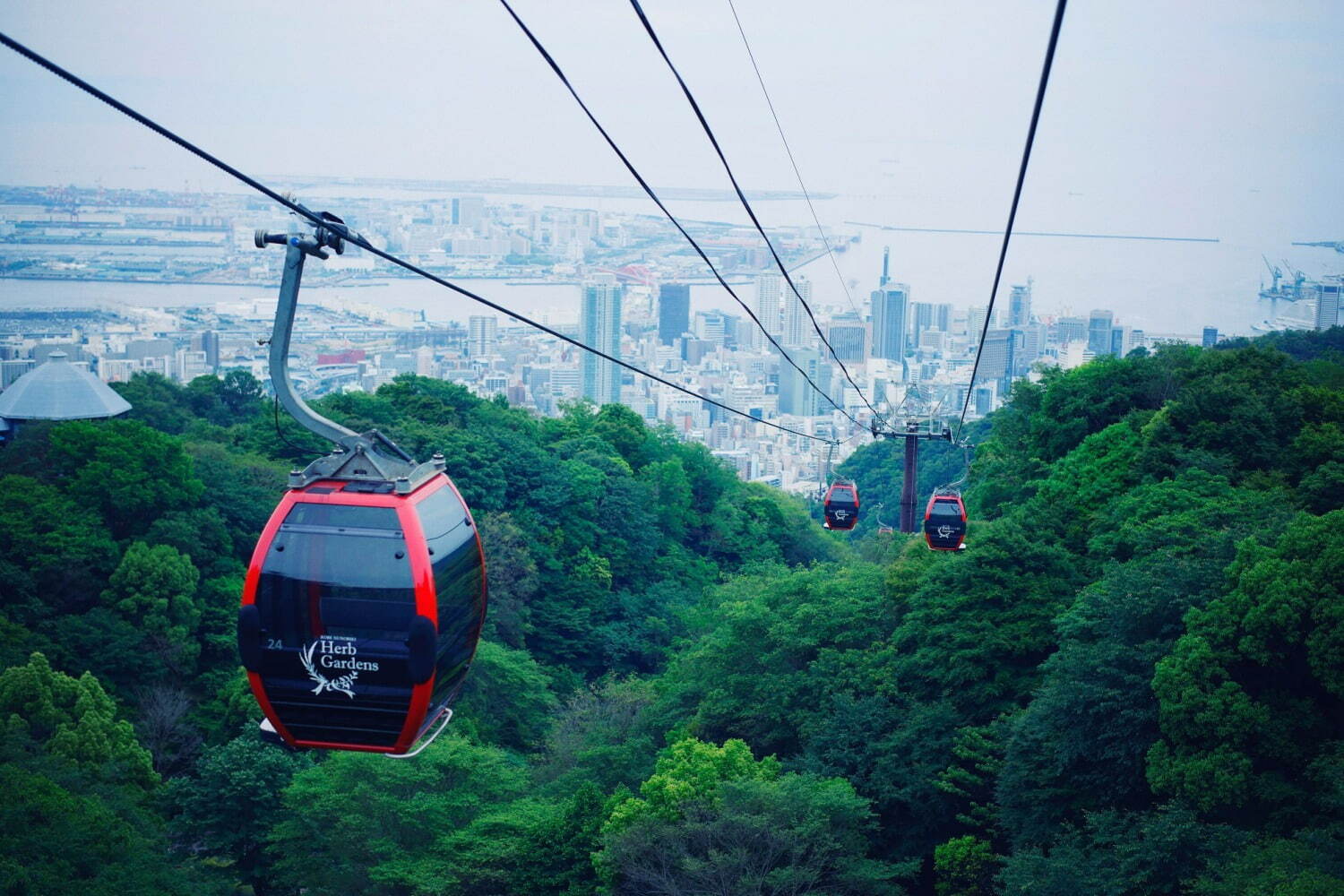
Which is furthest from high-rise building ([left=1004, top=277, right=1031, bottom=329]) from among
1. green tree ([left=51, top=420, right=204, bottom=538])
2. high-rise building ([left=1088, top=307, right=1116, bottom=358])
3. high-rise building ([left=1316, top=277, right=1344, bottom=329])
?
green tree ([left=51, top=420, right=204, bottom=538])

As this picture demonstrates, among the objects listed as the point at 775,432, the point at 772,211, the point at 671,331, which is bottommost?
the point at 775,432

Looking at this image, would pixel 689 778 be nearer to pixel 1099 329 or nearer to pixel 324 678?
pixel 324 678

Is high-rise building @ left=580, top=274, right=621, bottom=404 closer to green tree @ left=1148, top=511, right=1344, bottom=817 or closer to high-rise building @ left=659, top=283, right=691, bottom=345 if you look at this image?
high-rise building @ left=659, top=283, right=691, bottom=345

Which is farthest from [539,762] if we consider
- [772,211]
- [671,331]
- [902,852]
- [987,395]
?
[772,211]

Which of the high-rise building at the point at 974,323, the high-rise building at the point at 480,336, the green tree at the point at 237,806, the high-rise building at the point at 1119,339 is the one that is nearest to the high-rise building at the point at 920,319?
the high-rise building at the point at 974,323

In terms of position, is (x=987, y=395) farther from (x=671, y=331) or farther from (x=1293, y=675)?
(x=1293, y=675)

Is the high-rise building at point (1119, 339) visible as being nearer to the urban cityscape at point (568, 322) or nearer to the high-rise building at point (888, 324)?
the urban cityscape at point (568, 322)
